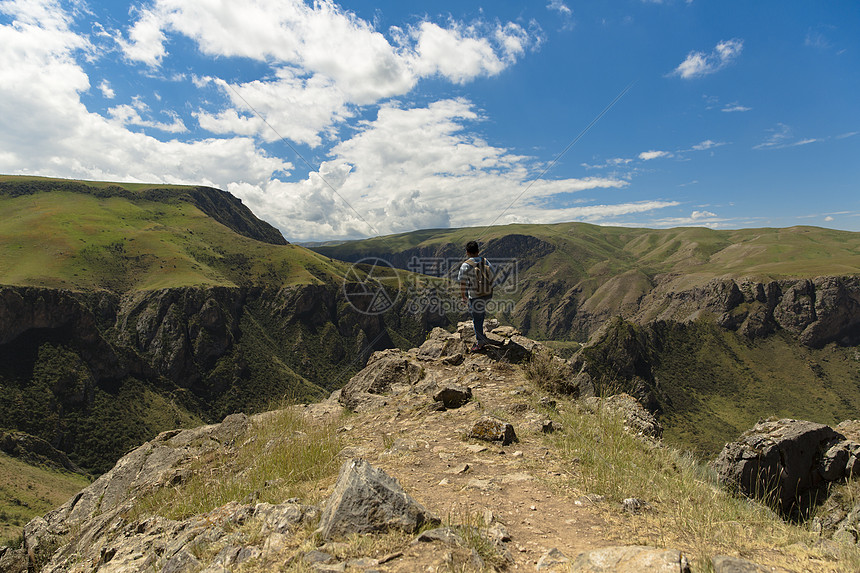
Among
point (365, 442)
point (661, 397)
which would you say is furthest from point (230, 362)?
point (365, 442)

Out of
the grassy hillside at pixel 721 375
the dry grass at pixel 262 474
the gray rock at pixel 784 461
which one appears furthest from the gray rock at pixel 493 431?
the grassy hillside at pixel 721 375

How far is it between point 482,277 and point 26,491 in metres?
116

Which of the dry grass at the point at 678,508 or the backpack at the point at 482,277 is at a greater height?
the backpack at the point at 482,277

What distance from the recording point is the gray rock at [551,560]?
3883 mm

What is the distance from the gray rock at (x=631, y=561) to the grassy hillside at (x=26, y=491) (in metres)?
85.8

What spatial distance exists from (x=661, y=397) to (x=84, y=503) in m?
145

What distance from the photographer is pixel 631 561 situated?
11.6 ft

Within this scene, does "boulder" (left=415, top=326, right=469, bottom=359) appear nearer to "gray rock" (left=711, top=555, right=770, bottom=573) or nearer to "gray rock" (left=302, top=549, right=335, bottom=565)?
"gray rock" (left=302, top=549, right=335, bottom=565)

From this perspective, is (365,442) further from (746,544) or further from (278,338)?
(278,338)

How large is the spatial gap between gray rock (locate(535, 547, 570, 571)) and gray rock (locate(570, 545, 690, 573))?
0.47ft

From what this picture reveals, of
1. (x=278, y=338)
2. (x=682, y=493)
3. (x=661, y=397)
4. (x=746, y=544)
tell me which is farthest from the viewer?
(x=278, y=338)

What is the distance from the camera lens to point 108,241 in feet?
615

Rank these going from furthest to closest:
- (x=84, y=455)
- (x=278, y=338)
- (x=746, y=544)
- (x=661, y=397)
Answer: (x=278, y=338), (x=661, y=397), (x=84, y=455), (x=746, y=544)

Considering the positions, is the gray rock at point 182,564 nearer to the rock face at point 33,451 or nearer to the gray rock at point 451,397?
the gray rock at point 451,397
